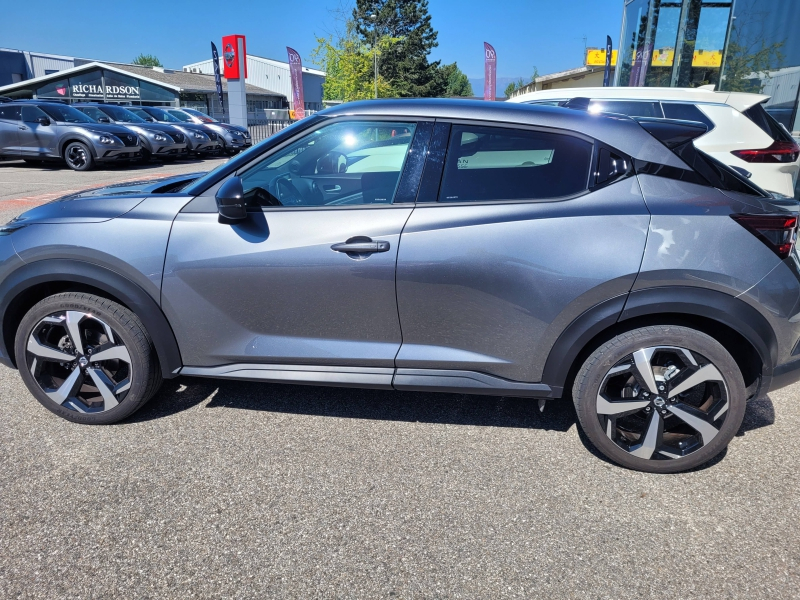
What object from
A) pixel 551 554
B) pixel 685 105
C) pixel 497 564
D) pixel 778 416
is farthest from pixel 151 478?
pixel 685 105

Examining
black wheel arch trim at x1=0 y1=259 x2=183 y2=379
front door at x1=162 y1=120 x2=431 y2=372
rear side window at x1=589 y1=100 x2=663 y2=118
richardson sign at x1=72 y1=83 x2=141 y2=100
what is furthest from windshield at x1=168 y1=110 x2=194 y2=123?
richardson sign at x1=72 y1=83 x2=141 y2=100

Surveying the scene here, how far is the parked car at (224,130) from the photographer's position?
2112 centimetres

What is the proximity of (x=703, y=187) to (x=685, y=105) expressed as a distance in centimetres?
442

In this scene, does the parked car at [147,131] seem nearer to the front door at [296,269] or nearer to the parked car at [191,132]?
the parked car at [191,132]

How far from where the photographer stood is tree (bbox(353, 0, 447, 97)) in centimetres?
6057

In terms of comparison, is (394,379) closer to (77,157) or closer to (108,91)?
(77,157)

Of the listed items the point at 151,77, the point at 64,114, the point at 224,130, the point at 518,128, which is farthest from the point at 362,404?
the point at 151,77

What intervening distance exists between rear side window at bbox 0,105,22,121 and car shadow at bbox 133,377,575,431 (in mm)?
15336

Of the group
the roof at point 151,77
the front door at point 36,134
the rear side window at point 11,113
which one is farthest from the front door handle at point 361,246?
the roof at point 151,77

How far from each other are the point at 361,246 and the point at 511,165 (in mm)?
822

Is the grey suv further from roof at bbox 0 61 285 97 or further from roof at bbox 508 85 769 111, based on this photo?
roof at bbox 0 61 285 97

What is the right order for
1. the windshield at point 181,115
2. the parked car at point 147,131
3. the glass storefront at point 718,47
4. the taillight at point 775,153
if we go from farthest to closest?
the windshield at point 181,115, the parked car at point 147,131, the glass storefront at point 718,47, the taillight at point 775,153

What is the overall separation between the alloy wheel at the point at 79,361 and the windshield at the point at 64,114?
48.4ft

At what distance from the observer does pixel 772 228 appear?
258 cm
